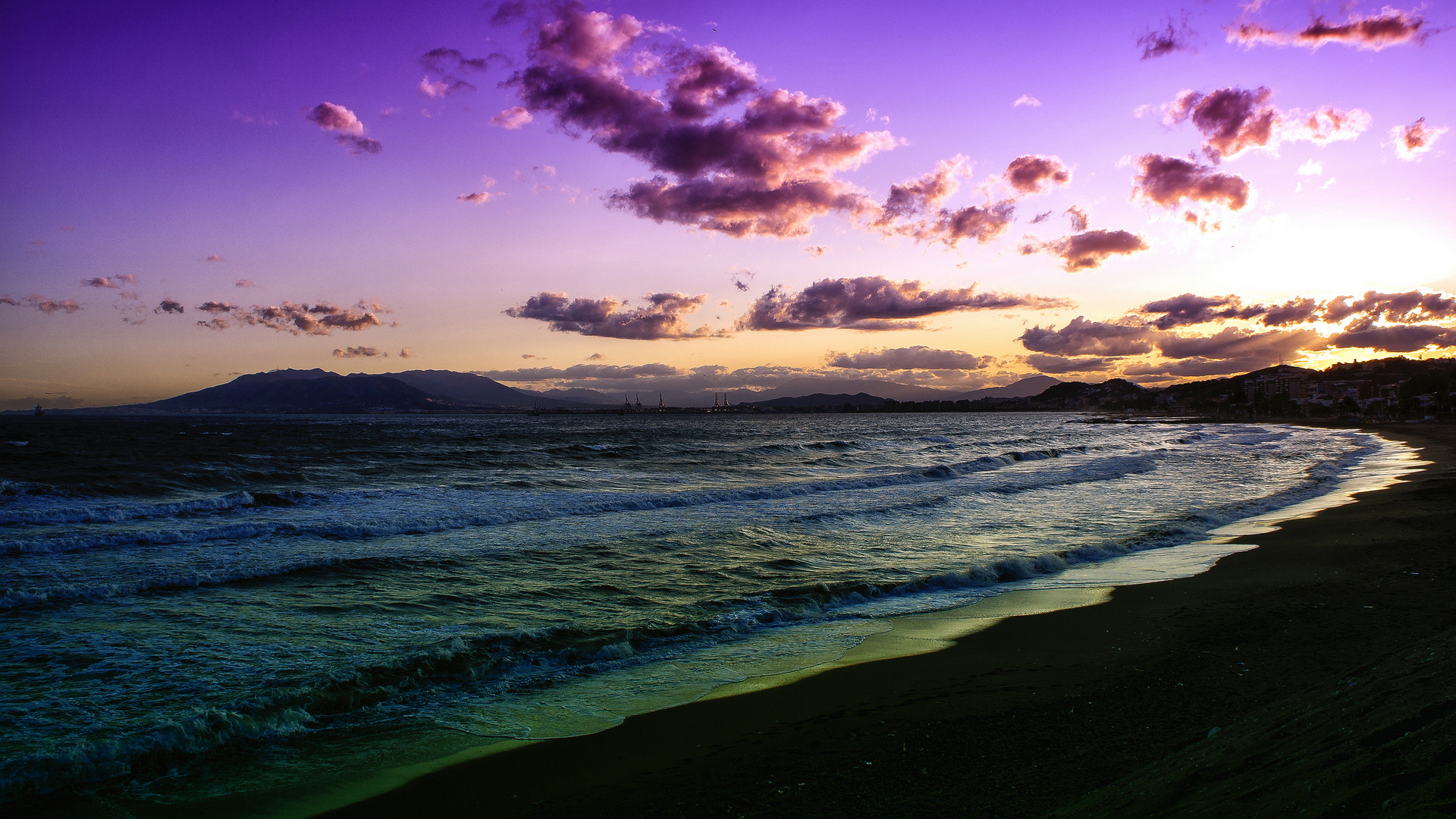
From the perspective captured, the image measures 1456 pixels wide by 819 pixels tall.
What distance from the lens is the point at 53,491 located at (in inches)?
848

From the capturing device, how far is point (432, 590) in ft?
36.1

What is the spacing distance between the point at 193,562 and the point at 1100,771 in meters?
15.0

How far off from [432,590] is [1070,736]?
372 inches

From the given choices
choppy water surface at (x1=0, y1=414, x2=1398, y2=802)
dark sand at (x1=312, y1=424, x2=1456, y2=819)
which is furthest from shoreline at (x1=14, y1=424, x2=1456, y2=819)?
choppy water surface at (x1=0, y1=414, x2=1398, y2=802)

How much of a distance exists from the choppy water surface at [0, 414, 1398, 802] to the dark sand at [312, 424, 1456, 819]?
981mm

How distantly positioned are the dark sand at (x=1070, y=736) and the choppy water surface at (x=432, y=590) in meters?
0.98

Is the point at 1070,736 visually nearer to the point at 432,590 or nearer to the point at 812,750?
the point at 812,750

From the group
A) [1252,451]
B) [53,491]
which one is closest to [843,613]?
[53,491]

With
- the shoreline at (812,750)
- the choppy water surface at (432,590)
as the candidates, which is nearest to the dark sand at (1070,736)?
the shoreline at (812,750)

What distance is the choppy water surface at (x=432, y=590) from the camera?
6.05 meters

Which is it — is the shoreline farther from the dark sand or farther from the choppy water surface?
the choppy water surface


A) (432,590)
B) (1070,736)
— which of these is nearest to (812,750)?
(1070,736)

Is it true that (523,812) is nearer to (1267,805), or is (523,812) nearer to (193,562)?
(1267,805)

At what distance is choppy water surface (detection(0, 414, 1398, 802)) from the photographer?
19.9ft
